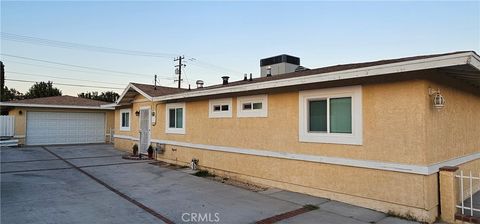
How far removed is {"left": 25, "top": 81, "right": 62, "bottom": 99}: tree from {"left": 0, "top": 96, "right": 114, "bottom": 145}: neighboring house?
26.8m

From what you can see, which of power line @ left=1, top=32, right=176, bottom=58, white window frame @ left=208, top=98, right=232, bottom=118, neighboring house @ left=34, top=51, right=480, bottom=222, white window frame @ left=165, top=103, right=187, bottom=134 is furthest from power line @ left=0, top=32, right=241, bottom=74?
neighboring house @ left=34, top=51, right=480, bottom=222

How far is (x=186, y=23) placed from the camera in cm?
1516

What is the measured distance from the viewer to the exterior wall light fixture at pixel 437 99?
5.17 m

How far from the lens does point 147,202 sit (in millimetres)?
6117

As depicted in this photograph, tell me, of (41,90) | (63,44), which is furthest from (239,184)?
(41,90)

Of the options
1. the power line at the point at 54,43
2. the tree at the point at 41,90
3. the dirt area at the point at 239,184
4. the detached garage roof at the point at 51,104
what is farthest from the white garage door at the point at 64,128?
the tree at the point at 41,90

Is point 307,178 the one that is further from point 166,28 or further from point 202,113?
point 166,28

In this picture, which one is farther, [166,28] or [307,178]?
[166,28]

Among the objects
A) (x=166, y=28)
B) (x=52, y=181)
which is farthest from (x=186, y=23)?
(x=52, y=181)

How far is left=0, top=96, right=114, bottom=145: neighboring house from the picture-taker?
63.5 feet

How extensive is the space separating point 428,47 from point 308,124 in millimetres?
9113

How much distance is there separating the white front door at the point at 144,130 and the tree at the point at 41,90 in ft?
127

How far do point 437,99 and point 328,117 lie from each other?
2.04 m

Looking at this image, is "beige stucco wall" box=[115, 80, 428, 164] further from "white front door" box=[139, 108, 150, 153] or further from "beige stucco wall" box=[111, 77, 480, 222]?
"white front door" box=[139, 108, 150, 153]
